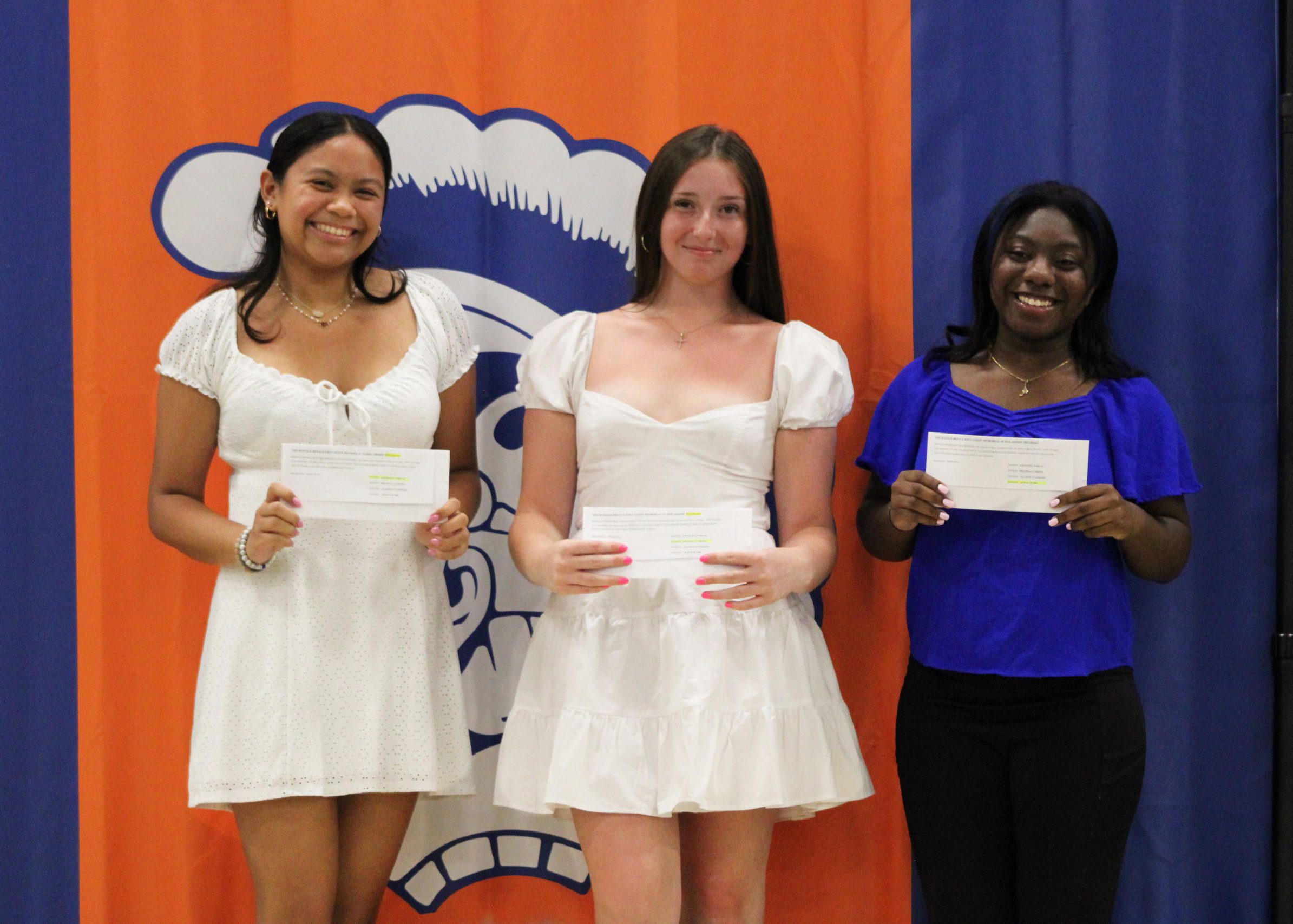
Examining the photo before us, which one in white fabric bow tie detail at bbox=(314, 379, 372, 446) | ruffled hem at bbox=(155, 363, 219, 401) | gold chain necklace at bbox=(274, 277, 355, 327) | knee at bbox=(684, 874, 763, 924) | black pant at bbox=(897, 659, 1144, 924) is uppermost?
gold chain necklace at bbox=(274, 277, 355, 327)

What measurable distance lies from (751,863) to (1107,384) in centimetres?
124

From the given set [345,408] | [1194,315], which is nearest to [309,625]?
[345,408]

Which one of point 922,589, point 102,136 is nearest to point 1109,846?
point 922,589

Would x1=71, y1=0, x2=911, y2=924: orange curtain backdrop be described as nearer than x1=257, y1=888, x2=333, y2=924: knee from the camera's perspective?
No

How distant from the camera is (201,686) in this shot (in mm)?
2090

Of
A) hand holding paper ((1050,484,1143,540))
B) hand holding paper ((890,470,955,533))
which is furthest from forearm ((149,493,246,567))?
hand holding paper ((1050,484,1143,540))

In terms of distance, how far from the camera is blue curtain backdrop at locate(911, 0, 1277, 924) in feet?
8.37

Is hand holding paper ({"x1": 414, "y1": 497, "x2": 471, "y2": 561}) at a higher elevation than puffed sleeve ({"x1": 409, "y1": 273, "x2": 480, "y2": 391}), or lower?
lower

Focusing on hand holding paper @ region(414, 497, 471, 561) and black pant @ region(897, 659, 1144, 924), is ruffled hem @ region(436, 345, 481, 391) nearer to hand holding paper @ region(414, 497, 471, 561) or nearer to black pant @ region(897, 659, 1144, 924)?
hand holding paper @ region(414, 497, 471, 561)

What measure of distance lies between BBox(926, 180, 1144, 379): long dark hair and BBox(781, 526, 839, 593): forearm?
19.7 inches

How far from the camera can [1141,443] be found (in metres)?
2.21

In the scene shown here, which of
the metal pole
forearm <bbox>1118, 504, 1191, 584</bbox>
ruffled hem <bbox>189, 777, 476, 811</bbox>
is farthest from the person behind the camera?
the metal pole

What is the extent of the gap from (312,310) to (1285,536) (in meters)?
2.32

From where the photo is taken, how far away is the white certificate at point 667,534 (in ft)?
6.28
